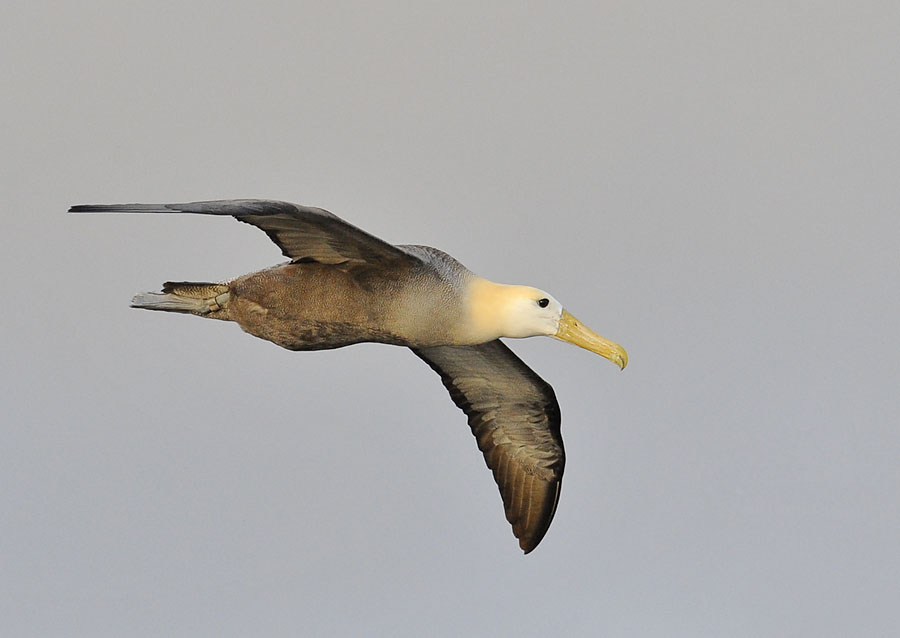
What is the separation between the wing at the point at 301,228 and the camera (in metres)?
11.4

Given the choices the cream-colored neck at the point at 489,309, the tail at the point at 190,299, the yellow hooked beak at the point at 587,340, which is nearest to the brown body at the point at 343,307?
the cream-colored neck at the point at 489,309

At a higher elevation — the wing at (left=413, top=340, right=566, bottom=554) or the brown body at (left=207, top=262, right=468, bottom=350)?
the brown body at (left=207, top=262, right=468, bottom=350)

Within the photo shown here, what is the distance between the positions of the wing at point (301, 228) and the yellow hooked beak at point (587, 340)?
1.67 m

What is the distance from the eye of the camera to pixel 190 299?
14445mm

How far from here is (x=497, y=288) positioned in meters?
13.7

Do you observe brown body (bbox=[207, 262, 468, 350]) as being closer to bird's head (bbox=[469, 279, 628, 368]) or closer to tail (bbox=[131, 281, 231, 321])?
bird's head (bbox=[469, 279, 628, 368])

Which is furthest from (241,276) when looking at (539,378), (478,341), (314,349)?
(539,378)

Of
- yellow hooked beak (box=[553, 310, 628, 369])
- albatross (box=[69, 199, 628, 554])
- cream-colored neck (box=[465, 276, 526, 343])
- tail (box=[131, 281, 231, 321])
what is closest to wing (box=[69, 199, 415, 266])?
albatross (box=[69, 199, 628, 554])

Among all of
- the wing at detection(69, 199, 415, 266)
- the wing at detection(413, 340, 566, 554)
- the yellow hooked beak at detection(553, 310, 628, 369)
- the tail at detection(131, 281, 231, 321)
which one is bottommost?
the wing at detection(413, 340, 566, 554)

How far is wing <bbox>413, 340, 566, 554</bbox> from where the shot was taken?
16.6m

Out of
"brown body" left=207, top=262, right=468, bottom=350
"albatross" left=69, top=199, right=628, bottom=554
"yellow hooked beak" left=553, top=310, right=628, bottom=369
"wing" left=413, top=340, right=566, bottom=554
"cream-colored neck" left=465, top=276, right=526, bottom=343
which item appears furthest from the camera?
"wing" left=413, top=340, right=566, bottom=554

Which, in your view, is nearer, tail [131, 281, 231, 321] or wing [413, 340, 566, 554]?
tail [131, 281, 231, 321]

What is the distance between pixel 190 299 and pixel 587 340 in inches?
145

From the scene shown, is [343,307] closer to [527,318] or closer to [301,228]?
[301,228]
